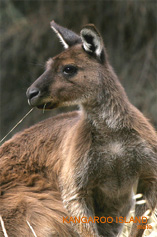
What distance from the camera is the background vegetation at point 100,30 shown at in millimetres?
12266

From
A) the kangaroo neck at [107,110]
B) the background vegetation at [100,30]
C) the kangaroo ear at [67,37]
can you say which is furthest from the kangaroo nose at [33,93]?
the background vegetation at [100,30]

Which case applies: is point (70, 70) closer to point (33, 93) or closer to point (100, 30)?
point (33, 93)

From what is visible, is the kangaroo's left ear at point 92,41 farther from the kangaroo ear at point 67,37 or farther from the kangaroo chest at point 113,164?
the kangaroo chest at point 113,164

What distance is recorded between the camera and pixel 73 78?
17.2ft

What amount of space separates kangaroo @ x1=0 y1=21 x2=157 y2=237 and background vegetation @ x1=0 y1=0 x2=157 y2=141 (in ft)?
22.5

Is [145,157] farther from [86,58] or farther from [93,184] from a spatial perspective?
[86,58]

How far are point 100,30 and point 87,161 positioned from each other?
7888mm

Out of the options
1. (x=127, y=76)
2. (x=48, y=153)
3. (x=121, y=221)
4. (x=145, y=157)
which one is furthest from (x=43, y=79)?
(x=127, y=76)

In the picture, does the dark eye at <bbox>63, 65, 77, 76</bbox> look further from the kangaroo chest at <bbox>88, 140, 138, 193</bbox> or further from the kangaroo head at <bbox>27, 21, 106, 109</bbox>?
the kangaroo chest at <bbox>88, 140, 138, 193</bbox>

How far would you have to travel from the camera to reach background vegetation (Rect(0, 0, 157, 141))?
12.3m

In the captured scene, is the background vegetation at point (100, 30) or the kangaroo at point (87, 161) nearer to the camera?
the kangaroo at point (87, 161)

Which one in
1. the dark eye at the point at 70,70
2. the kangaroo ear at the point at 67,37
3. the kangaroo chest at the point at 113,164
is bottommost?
the kangaroo chest at the point at 113,164

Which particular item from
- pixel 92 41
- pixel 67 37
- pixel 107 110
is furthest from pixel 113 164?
pixel 67 37

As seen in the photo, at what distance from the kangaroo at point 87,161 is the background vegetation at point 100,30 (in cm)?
686
